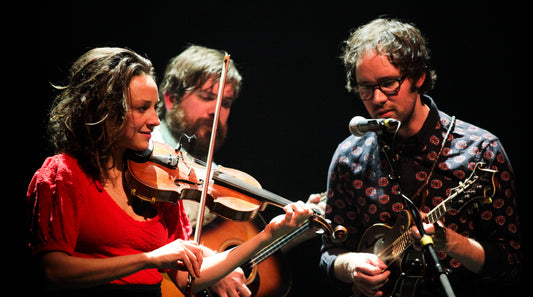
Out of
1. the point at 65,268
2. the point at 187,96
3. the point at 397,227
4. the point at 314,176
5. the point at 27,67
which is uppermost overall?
the point at 27,67

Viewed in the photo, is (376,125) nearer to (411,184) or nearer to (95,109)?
(411,184)

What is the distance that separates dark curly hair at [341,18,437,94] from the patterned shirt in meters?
0.19

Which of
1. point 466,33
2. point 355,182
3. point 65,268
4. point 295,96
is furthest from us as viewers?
point 295,96

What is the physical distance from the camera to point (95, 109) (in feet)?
6.53

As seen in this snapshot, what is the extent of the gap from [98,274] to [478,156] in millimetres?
1757

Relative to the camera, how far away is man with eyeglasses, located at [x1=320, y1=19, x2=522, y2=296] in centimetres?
225

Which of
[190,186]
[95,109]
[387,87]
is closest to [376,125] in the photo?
[387,87]

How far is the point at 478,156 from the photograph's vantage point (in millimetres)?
2346

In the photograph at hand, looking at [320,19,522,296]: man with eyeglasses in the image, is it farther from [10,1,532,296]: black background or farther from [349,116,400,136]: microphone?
[10,1,532,296]: black background

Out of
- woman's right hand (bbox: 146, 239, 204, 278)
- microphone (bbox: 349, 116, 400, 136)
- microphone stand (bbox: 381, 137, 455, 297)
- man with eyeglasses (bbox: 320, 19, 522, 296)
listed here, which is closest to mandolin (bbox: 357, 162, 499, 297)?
man with eyeglasses (bbox: 320, 19, 522, 296)

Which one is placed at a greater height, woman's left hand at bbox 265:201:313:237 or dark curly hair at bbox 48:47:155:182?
dark curly hair at bbox 48:47:155:182

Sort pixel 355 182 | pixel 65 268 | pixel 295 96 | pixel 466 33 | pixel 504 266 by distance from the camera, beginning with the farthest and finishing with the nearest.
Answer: pixel 295 96 < pixel 466 33 < pixel 355 182 < pixel 504 266 < pixel 65 268

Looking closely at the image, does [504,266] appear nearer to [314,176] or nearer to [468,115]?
[468,115]

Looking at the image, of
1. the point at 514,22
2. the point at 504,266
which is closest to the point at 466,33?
the point at 514,22
